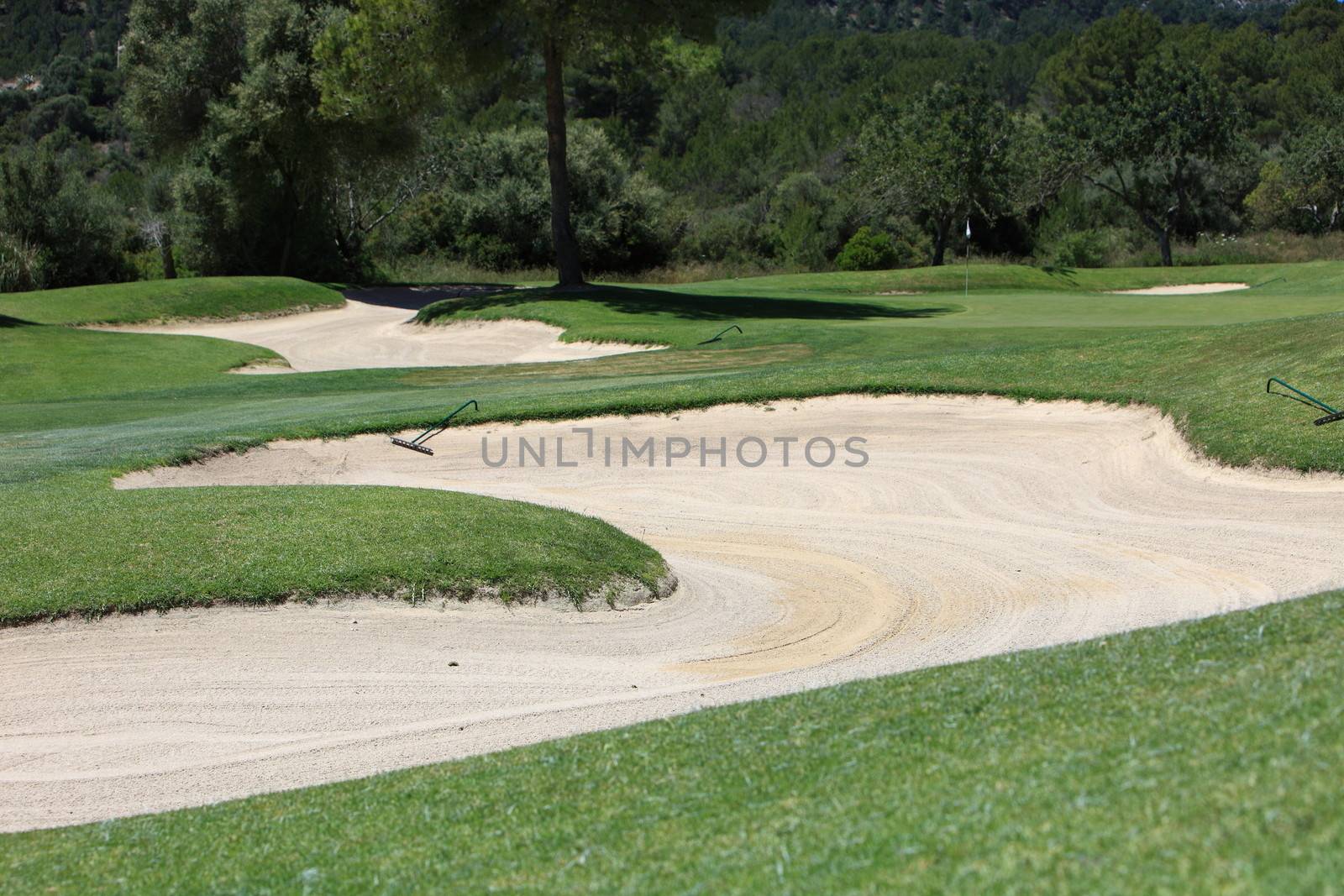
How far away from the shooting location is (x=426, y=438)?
58.0 ft

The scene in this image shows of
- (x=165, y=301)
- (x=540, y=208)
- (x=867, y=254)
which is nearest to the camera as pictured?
(x=165, y=301)

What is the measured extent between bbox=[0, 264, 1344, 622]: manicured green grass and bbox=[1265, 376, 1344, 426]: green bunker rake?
0.45ft

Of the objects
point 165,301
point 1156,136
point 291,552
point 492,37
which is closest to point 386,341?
point 165,301

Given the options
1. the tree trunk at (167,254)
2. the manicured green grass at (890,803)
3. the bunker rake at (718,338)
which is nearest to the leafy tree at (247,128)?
the tree trunk at (167,254)

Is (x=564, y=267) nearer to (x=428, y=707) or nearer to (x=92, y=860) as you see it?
(x=428, y=707)

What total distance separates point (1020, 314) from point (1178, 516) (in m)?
19.7

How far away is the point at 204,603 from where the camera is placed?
973cm

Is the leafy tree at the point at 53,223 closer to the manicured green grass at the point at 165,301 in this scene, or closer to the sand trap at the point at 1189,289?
the manicured green grass at the point at 165,301

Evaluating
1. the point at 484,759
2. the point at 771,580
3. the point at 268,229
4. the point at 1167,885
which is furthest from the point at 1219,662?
the point at 268,229

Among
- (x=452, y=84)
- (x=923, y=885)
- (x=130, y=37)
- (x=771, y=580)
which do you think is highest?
(x=130, y=37)

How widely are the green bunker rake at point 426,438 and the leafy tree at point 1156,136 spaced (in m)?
43.6

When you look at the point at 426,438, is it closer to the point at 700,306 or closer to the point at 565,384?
the point at 565,384

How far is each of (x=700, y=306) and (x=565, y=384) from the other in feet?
40.9

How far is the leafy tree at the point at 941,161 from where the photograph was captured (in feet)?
186
